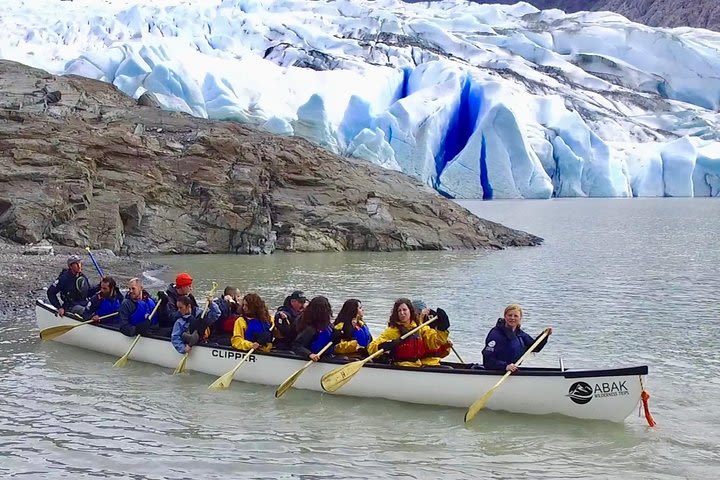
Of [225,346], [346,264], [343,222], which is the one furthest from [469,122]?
[225,346]

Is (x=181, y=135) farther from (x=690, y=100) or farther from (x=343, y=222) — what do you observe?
(x=690, y=100)

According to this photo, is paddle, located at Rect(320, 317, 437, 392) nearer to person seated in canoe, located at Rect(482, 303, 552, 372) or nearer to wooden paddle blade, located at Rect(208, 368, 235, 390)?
person seated in canoe, located at Rect(482, 303, 552, 372)

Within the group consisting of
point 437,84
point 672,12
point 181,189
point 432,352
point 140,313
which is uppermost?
point 672,12

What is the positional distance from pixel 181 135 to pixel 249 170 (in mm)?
2448

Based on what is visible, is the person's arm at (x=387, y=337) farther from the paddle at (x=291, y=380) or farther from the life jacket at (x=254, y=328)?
the life jacket at (x=254, y=328)

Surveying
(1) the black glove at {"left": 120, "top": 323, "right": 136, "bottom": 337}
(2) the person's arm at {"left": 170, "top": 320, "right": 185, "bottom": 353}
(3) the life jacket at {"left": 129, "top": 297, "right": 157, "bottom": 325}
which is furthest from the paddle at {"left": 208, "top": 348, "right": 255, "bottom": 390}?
(3) the life jacket at {"left": 129, "top": 297, "right": 157, "bottom": 325}

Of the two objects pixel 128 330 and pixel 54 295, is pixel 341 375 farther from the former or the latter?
pixel 54 295

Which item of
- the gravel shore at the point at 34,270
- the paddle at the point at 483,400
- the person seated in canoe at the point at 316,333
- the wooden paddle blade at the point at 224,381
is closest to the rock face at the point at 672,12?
the gravel shore at the point at 34,270

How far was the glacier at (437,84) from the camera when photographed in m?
43.3

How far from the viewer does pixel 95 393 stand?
7695 mm

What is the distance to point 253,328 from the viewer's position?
7910mm

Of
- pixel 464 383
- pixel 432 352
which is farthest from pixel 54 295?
pixel 464 383

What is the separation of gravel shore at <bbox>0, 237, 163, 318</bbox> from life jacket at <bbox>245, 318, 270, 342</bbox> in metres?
5.16

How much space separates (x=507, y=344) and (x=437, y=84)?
41405 millimetres
